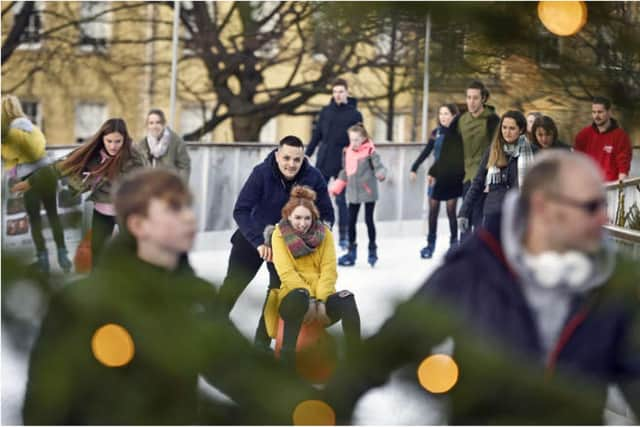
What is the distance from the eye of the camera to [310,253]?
8.17 m

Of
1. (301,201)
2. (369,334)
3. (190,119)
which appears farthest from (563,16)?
(190,119)

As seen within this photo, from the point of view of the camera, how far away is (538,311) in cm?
264

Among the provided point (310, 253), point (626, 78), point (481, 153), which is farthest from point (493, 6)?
point (481, 153)

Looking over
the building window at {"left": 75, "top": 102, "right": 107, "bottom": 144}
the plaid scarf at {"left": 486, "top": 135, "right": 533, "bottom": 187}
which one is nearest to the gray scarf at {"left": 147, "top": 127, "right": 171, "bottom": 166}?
the plaid scarf at {"left": 486, "top": 135, "right": 533, "bottom": 187}

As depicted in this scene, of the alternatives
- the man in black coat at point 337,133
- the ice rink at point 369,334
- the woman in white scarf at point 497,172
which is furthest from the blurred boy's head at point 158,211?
the man in black coat at point 337,133

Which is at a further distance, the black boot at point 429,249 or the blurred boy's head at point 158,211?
the black boot at point 429,249

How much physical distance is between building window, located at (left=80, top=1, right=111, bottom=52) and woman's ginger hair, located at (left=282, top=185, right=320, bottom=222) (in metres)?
17.9

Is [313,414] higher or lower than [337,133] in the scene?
higher

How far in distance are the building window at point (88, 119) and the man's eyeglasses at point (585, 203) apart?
98.5 ft

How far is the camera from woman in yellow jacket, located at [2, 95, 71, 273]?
162 cm

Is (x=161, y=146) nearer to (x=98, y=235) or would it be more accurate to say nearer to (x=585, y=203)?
(x=585, y=203)

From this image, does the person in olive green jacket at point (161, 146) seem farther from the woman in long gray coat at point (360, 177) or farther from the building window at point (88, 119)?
the building window at point (88, 119)

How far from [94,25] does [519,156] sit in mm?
20481

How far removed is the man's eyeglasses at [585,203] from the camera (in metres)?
2.19
